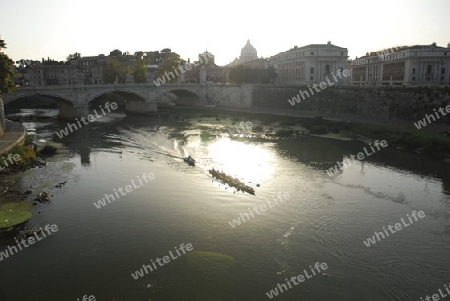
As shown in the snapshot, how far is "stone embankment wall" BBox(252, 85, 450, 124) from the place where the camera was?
36.5 meters

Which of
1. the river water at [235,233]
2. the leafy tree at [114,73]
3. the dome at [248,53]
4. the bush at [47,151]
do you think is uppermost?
the dome at [248,53]

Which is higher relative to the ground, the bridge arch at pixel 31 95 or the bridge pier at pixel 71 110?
the bridge arch at pixel 31 95

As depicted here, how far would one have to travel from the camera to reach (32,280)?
40.8ft

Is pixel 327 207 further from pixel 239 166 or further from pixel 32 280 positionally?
pixel 32 280

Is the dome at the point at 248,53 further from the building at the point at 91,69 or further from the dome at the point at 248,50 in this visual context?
the building at the point at 91,69

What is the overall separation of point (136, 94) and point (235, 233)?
48368 mm

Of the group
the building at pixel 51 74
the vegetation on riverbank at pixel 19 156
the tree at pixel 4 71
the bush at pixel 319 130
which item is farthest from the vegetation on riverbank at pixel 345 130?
the building at pixel 51 74

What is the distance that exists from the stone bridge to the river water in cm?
2340

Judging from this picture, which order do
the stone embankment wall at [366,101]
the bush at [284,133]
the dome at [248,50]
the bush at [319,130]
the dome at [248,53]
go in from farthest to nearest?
the dome at [248,50] < the dome at [248,53] < the bush at [284,133] < the bush at [319,130] < the stone embankment wall at [366,101]

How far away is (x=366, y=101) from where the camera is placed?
44.4m

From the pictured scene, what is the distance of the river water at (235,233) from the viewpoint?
39.8ft

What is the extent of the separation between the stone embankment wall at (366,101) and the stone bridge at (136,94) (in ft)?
27.2

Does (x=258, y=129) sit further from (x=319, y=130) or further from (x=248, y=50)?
(x=248, y=50)

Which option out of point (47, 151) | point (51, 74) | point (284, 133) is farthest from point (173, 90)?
point (51, 74)
